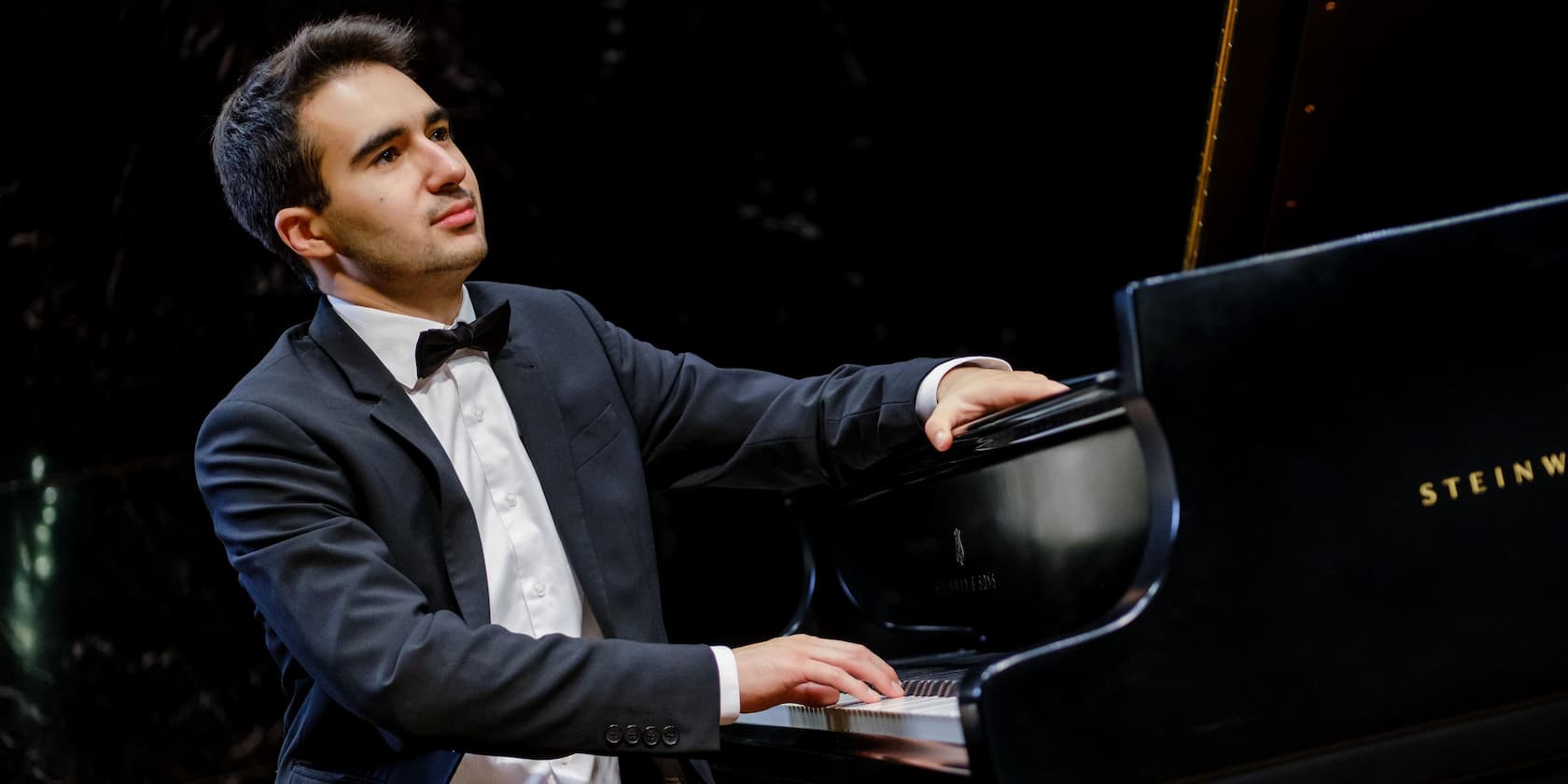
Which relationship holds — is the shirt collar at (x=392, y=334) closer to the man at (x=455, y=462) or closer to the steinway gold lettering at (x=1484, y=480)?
the man at (x=455, y=462)

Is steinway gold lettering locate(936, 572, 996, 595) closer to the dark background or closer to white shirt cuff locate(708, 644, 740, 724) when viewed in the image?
white shirt cuff locate(708, 644, 740, 724)

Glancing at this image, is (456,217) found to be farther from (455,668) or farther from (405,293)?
(455,668)

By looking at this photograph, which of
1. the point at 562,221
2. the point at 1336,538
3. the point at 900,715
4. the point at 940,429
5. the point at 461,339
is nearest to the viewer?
the point at 1336,538

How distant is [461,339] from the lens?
1809 millimetres

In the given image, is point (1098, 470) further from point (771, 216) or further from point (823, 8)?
point (823, 8)

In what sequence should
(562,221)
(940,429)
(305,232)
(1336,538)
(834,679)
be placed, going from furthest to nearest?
1. (562,221)
2. (305,232)
3. (940,429)
4. (834,679)
5. (1336,538)

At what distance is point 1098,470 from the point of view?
4.89 ft

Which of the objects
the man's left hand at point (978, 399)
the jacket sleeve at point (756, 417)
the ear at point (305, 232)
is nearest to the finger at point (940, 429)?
the man's left hand at point (978, 399)

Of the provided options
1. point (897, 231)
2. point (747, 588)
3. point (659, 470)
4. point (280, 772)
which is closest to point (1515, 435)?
point (659, 470)

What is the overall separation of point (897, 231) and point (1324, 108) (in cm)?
146

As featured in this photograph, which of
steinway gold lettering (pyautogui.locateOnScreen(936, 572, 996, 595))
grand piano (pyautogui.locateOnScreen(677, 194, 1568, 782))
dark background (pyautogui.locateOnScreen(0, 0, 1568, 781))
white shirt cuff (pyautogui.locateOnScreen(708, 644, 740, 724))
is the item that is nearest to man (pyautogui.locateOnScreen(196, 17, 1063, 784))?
white shirt cuff (pyautogui.locateOnScreen(708, 644, 740, 724))

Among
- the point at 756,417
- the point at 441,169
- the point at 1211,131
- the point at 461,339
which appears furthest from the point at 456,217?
the point at 1211,131

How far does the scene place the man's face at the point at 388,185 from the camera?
185 cm

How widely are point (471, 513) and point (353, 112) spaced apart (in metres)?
0.61
